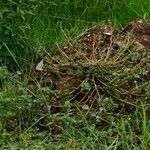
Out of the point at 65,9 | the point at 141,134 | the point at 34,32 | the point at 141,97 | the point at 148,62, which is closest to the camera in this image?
the point at 141,134

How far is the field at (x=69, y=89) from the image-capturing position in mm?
3793

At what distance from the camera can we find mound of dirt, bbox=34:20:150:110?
4.16m

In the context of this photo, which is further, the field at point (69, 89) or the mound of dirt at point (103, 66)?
the mound of dirt at point (103, 66)

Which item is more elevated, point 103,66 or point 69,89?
point 103,66

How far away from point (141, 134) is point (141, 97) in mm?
361

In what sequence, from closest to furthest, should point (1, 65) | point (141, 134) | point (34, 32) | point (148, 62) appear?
point (141, 134)
point (148, 62)
point (1, 65)
point (34, 32)

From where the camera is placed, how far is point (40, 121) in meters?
4.04

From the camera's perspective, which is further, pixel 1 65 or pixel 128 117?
pixel 1 65

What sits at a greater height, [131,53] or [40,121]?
[131,53]

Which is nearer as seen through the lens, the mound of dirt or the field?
the field

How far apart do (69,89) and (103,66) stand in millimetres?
291

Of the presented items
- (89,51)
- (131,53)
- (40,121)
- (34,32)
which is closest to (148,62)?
(131,53)

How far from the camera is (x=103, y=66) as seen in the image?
4246 millimetres

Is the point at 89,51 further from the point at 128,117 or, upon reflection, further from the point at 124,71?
the point at 128,117
